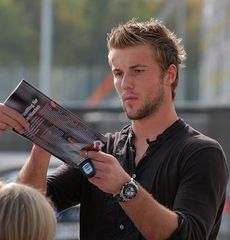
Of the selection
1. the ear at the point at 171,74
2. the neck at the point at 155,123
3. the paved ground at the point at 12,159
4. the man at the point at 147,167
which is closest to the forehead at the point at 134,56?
the man at the point at 147,167

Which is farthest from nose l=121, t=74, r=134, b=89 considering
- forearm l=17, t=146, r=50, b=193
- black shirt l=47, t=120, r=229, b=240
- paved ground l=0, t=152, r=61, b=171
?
paved ground l=0, t=152, r=61, b=171

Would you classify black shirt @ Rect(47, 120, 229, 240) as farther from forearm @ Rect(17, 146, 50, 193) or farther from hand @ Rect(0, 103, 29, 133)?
hand @ Rect(0, 103, 29, 133)

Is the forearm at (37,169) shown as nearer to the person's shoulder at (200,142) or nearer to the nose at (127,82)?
the nose at (127,82)

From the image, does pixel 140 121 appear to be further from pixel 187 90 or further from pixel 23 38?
pixel 23 38

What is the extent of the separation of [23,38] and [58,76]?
1807cm

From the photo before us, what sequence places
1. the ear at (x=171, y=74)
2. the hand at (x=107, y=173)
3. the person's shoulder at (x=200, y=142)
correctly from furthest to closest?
the ear at (x=171, y=74)
the person's shoulder at (x=200, y=142)
the hand at (x=107, y=173)

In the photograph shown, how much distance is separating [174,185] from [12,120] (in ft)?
2.19

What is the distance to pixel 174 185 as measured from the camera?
11.0 feet

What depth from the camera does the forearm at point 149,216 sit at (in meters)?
3.08

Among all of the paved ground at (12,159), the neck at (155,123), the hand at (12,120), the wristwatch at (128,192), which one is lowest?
the paved ground at (12,159)

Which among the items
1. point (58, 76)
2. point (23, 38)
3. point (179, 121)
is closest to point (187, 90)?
point (58, 76)

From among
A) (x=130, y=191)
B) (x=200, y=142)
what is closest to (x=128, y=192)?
(x=130, y=191)

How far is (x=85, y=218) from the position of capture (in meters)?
3.54

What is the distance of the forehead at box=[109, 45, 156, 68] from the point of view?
346 cm
